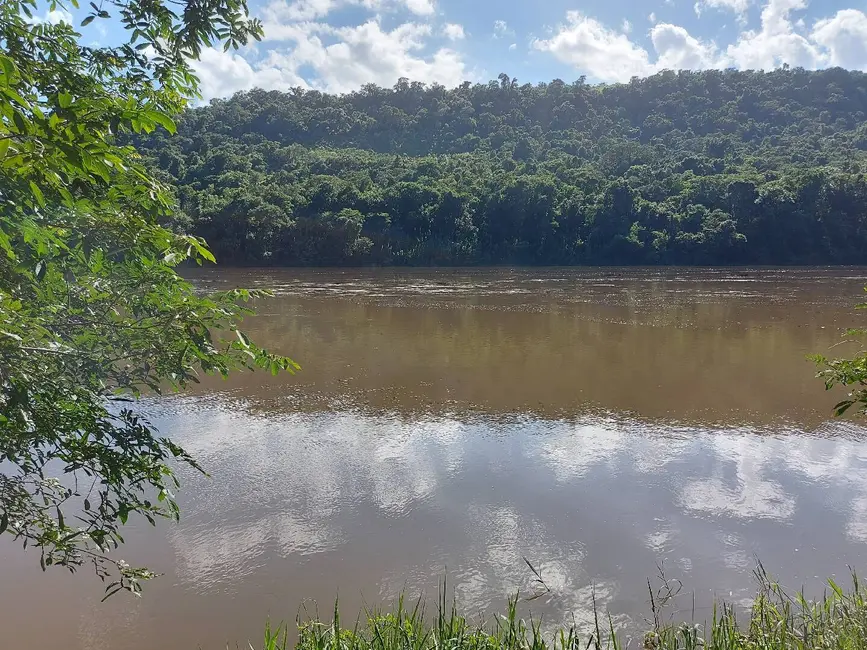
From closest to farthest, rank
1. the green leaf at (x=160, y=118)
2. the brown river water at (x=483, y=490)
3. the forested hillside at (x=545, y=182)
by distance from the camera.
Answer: the green leaf at (x=160, y=118)
the brown river water at (x=483, y=490)
the forested hillside at (x=545, y=182)

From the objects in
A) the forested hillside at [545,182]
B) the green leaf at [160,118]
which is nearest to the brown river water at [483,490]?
the green leaf at [160,118]

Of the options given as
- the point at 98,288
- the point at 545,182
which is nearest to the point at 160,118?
the point at 98,288

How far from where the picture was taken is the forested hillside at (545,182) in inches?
2106

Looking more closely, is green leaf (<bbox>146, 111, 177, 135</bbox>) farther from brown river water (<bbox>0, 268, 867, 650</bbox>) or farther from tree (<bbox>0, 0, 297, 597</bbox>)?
brown river water (<bbox>0, 268, 867, 650</bbox>)

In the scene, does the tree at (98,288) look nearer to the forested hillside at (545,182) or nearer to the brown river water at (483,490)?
the brown river water at (483,490)

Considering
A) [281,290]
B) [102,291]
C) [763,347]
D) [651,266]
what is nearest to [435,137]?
[651,266]

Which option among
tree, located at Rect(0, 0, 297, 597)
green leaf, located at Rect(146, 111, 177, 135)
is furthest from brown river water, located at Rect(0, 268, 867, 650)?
green leaf, located at Rect(146, 111, 177, 135)

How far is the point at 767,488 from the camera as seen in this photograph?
25.5 feet

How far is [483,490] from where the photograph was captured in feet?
25.5

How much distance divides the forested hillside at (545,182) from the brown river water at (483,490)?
1544 inches

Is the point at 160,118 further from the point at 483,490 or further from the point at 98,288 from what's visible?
the point at 483,490

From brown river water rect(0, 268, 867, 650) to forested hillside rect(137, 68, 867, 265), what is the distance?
3921 cm

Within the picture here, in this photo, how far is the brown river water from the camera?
5.50m

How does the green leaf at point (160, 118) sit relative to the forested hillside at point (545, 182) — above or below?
below
